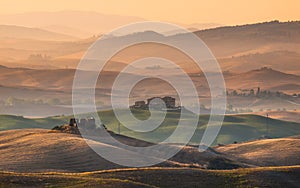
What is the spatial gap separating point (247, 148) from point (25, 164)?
47.4 metres

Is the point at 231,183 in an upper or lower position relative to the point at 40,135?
lower

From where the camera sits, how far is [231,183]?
219ft

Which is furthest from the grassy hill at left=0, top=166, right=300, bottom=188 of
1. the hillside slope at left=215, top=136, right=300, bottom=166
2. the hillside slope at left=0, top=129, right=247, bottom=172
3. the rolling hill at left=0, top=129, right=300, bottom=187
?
the hillside slope at left=215, top=136, right=300, bottom=166

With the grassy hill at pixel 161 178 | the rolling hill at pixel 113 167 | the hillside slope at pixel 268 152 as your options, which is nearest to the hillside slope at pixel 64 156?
the rolling hill at pixel 113 167

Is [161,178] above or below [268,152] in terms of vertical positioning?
below

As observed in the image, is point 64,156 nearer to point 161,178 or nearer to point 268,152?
point 161,178

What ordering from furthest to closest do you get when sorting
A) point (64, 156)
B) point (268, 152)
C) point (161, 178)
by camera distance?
1. point (268, 152)
2. point (64, 156)
3. point (161, 178)

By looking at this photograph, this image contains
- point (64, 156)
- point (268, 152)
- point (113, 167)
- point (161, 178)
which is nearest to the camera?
point (161, 178)

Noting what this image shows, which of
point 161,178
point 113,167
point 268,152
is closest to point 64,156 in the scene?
point 113,167

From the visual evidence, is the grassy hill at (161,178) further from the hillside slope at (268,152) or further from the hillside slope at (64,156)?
the hillside slope at (268,152)

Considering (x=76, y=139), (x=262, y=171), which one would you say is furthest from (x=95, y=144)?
(x=262, y=171)

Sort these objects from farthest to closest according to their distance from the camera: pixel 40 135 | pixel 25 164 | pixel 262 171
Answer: pixel 40 135, pixel 25 164, pixel 262 171

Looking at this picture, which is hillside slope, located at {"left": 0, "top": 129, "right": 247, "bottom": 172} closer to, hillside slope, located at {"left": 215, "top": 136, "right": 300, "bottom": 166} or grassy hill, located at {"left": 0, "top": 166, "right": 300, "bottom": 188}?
hillside slope, located at {"left": 215, "top": 136, "right": 300, "bottom": 166}

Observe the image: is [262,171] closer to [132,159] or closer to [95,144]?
[132,159]
